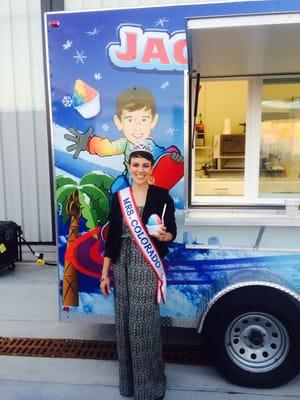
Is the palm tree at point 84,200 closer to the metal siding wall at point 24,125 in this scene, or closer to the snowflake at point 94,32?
the snowflake at point 94,32

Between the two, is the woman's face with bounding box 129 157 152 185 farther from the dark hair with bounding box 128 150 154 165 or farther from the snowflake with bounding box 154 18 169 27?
the snowflake with bounding box 154 18 169 27

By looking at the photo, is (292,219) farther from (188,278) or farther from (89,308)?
(89,308)

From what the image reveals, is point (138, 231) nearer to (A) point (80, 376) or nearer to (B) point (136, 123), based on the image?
(B) point (136, 123)

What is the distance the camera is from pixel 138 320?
2678mm

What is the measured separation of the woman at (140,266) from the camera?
2.68 metres

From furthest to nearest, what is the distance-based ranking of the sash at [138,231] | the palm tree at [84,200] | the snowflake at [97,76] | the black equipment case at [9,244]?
1. the black equipment case at [9,244]
2. the palm tree at [84,200]
3. the snowflake at [97,76]
4. the sash at [138,231]

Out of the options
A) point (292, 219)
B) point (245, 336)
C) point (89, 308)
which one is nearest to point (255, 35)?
point (292, 219)

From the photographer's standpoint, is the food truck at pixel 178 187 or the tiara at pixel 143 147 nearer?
the tiara at pixel 143 147

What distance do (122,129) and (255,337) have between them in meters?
1.84

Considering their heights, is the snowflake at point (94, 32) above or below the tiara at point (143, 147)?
above

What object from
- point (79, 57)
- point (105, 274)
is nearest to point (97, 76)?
point (79, 57)

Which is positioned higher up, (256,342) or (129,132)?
(129,132)

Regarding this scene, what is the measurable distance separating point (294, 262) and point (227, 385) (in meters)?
1.05

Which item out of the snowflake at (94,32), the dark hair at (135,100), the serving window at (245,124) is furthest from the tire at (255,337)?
the snowflake at (94,32)
